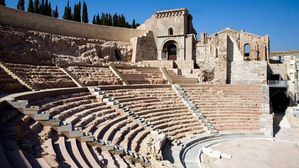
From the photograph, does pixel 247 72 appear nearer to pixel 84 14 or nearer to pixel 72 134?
pixel 72 134

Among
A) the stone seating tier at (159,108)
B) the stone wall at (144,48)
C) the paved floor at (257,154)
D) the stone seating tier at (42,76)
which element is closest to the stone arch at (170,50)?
the stone wall at (144,48)

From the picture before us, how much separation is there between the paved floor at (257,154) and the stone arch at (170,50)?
603 inches

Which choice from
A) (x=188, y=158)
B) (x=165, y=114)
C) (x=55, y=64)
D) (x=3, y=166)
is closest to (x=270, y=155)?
(x=188, y=158)

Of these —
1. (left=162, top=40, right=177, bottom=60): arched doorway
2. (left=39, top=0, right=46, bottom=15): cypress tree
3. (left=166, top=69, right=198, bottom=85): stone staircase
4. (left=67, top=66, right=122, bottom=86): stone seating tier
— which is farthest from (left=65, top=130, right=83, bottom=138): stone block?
(left=39, top=0, right=46, bottom=15): cypress tree

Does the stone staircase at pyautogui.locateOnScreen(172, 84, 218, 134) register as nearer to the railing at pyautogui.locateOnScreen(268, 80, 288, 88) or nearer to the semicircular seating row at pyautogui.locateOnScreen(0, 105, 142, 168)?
the semicircular seating row at pyautogui.locateOnScreen(0, 105, 142, 168)

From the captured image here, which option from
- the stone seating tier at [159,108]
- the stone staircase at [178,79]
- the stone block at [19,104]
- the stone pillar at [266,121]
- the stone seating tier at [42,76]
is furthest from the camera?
the stone staircase at [178,79]

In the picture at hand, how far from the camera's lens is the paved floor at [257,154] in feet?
41.0

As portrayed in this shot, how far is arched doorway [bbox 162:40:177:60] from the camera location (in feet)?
99.9

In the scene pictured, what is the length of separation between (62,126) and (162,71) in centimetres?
1575

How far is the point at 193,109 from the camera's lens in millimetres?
18609

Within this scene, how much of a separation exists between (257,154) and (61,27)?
55.4 ft

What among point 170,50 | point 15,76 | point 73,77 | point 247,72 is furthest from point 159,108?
point 170,50

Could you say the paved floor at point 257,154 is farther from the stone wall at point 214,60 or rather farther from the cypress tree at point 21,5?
the cypress tree at point 21,5

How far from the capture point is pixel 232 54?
2631 cm
